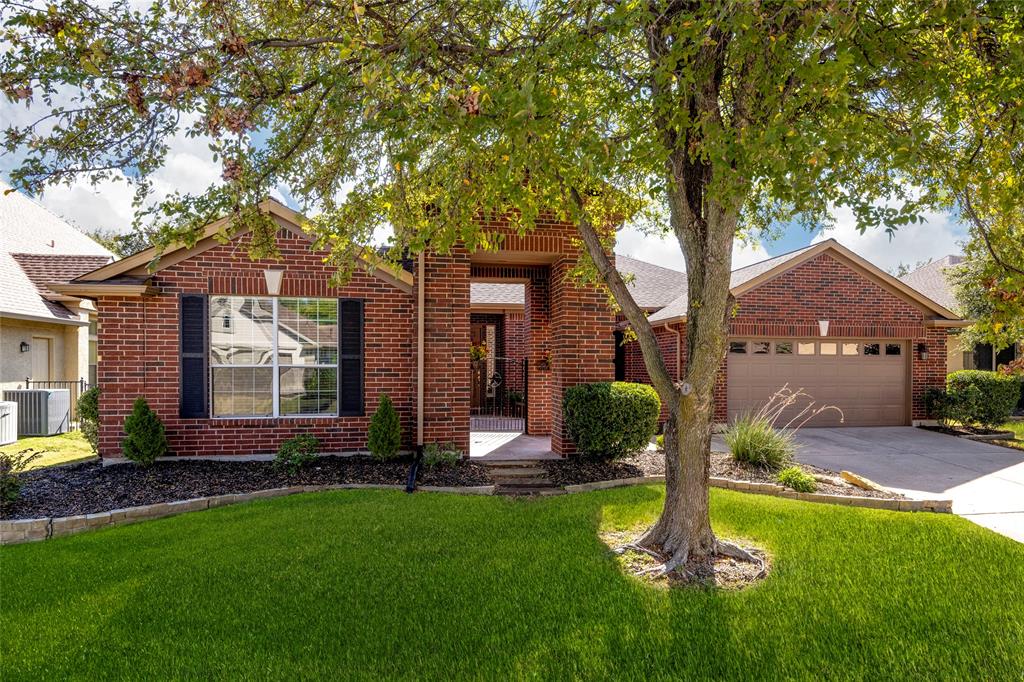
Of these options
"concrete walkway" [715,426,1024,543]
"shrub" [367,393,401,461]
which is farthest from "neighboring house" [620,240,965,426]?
"shrub" [367,393,401,461]

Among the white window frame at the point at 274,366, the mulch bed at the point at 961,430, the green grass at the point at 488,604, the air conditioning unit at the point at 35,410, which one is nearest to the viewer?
the green grass at the point at 488,604

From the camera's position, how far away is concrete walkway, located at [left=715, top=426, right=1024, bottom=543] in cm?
668

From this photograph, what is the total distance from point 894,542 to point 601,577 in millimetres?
2910

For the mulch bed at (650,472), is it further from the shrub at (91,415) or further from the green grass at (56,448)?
the green grass at (56,448)

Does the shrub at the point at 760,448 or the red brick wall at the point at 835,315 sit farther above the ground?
the red brick wall at the point at 835,315

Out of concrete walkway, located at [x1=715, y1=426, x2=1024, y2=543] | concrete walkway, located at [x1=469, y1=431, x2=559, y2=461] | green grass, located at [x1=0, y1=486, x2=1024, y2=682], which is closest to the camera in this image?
green grass, located at [x1=0, y1=486, x2=1024, y2=682]

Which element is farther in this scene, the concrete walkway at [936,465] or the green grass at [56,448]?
the green grass at [56,448]

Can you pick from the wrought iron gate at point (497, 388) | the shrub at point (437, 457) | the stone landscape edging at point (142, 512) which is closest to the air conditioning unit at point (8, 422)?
the stone landscape edging at point (142, 512)

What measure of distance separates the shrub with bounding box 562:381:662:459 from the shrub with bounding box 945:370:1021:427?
10112 millimetres

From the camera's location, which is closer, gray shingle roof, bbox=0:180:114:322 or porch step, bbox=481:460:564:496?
porch step, bbox=481:460:564:496

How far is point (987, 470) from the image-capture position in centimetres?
885

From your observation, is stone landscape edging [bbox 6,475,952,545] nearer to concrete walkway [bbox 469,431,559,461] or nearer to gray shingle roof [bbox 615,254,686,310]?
concrete walkway [bbox 469,431,559,461]

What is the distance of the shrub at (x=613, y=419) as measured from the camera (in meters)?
7.92

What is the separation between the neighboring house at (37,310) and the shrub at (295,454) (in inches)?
308
